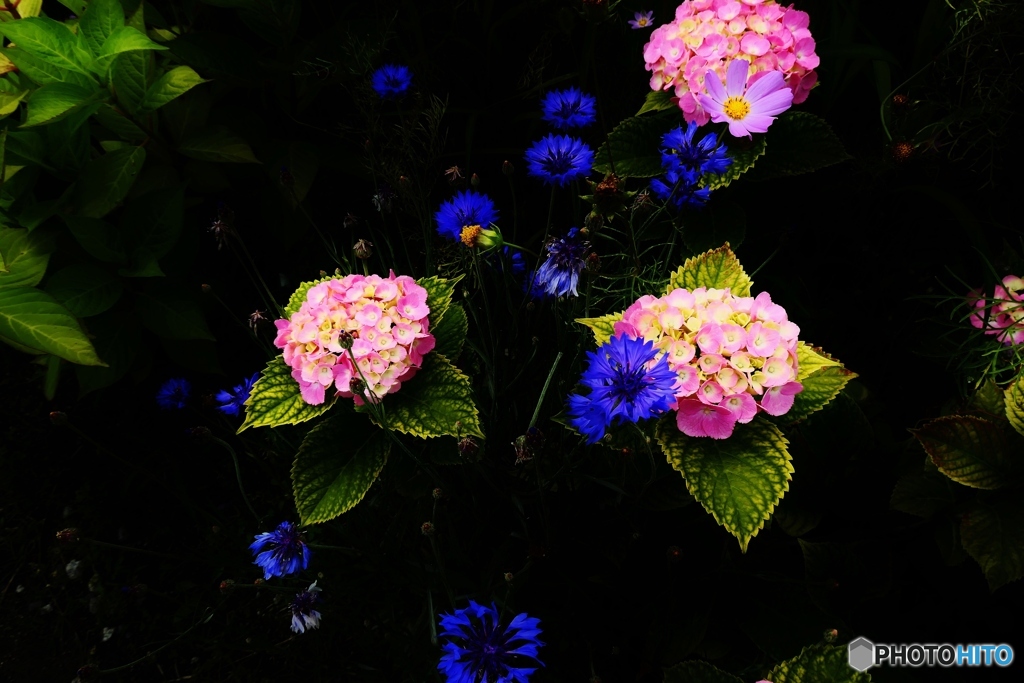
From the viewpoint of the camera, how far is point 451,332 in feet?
3.88

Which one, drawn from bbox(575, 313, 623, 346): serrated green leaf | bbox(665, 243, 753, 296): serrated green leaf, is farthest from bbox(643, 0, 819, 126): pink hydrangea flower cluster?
bbox(575, 313, 623, 346): serrated green leaf

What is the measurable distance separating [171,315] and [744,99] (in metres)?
1.31

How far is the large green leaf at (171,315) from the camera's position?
1.55 m

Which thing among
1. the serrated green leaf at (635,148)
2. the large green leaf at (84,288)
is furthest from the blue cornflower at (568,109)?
the large green leaf at (84,288)

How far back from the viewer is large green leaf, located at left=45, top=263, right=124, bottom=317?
57.4 inches

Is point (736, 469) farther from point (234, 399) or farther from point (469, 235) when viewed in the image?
point (234, 399)

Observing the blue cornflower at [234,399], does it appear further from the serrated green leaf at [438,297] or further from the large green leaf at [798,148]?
the large green leaf at [798,148]

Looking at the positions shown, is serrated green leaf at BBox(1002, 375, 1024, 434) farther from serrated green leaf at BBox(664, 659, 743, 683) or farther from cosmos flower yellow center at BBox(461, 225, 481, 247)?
cosmos flower yellow center at BBox(461, 225, 481, 247)

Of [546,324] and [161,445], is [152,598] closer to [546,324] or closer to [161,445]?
[161,445]

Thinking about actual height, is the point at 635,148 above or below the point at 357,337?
above

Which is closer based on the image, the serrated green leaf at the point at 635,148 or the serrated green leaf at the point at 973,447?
the serrated green leaf at the point at 973,447

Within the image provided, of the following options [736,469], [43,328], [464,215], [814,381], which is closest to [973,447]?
[814,381]

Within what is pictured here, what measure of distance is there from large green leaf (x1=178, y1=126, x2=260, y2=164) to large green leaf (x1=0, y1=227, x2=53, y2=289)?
1.19ft

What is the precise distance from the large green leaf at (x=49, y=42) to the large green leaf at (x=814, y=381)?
145 centimetres
